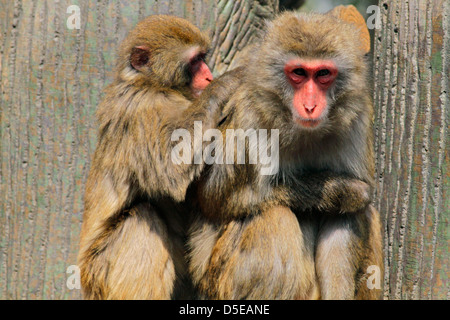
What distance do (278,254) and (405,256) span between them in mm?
861

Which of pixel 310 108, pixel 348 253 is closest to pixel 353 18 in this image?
pixel 310 108

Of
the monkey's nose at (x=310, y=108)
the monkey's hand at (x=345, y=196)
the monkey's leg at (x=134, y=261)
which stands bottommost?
the monkey's leg at (x=134, y=261)

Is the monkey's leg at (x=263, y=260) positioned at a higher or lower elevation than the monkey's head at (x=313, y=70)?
lower

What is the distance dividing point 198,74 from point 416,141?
1.92 m

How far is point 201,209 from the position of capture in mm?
4797

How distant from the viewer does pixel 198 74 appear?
528 centimetres

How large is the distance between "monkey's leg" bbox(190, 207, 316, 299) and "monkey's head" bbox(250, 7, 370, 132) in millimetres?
715

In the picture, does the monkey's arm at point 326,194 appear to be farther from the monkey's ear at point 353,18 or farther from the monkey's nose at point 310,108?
the monkey's ear at point 353,18

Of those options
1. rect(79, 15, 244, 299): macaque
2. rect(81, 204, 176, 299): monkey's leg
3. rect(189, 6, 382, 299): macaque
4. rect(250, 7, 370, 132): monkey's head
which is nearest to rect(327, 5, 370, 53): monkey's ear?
rect(189, 6, 382, 299): macaque

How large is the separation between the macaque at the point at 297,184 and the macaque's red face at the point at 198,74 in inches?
27.3

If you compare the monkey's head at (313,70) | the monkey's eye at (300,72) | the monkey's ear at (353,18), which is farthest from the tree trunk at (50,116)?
the monkey's eye at (300,72)

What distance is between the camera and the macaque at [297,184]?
4.37 meters

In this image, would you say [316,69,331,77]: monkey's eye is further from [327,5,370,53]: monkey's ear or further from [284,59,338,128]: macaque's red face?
[327,5,370,53]: monkey's ear
